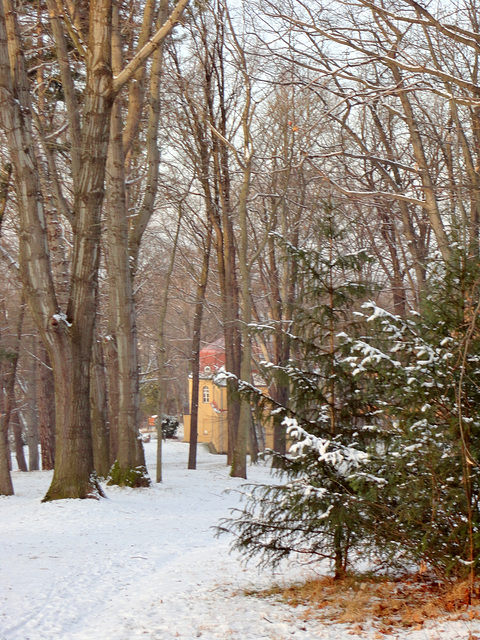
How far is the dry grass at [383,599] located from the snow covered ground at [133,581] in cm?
21

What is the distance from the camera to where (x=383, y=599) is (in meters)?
5.52

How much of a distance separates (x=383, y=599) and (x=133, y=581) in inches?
112

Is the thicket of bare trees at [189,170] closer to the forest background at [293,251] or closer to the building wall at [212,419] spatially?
the forest background at [293,251]

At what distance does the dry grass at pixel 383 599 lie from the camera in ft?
15.9

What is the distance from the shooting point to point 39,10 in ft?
47.5

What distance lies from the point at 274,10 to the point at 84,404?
6.64 m

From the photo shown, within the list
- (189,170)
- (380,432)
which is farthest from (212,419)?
(380,432)

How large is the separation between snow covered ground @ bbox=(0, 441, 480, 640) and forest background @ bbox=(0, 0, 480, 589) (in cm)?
69

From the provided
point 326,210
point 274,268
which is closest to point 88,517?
point 326,210

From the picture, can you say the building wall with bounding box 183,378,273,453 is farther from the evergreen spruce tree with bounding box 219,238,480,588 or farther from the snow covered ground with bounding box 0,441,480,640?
the evergreen spruce tree with bounding box 219,238,480,588

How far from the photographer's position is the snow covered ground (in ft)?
16.3

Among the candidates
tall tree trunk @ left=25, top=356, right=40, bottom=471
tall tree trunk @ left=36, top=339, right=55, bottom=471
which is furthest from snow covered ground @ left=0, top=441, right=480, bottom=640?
tall tree trunk @ left=25, top=356, right=40, bottom=471

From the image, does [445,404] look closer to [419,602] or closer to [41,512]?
[419,602]

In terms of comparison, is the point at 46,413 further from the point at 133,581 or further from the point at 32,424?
the point at 133,581
